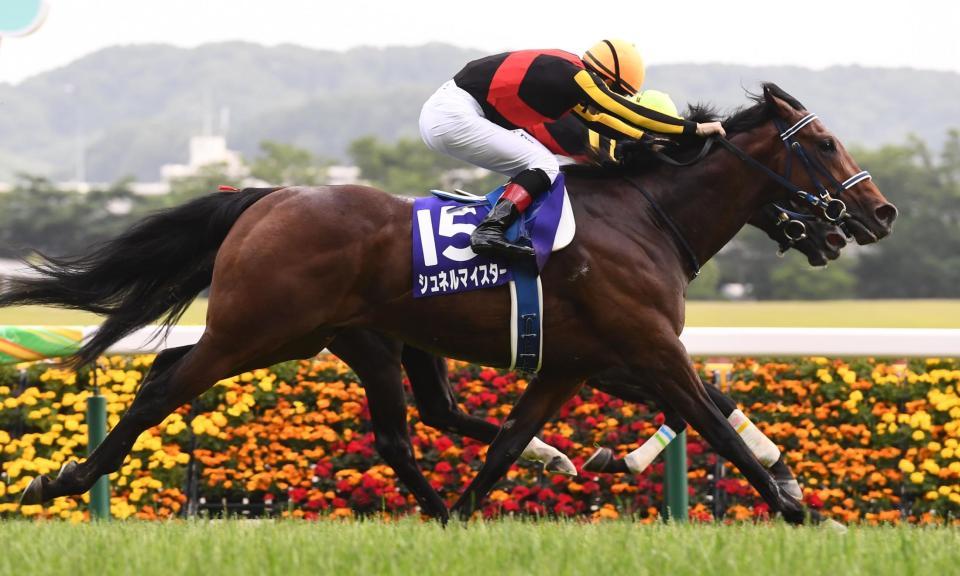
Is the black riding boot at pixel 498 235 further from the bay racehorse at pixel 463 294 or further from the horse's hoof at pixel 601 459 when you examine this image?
the horse's hoof at pixel 601 459

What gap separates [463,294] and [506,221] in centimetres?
28

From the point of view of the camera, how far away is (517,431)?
480cm

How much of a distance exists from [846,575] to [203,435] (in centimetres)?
342

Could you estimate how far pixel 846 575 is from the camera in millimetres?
3264

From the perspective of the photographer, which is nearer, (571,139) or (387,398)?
(387,398)

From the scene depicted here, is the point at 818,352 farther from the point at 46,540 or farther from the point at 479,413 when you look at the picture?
the point at 46,540

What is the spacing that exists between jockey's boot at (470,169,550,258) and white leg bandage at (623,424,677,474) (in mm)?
1134

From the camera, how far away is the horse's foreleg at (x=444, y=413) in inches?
201

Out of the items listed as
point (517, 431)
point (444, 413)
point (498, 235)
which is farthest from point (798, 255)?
point (498, 235)

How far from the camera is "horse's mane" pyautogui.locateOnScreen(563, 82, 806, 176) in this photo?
480 centimetres

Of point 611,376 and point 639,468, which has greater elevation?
point 611,376

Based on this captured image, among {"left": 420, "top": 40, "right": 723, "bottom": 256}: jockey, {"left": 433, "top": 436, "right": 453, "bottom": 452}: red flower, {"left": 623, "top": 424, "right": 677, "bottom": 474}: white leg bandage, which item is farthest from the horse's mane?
{"left": 433, "top": 436, "right": 453, "bottom": 452}: red flower

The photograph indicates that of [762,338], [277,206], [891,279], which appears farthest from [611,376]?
[891,279]

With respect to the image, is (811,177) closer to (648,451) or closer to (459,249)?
(648,451)
